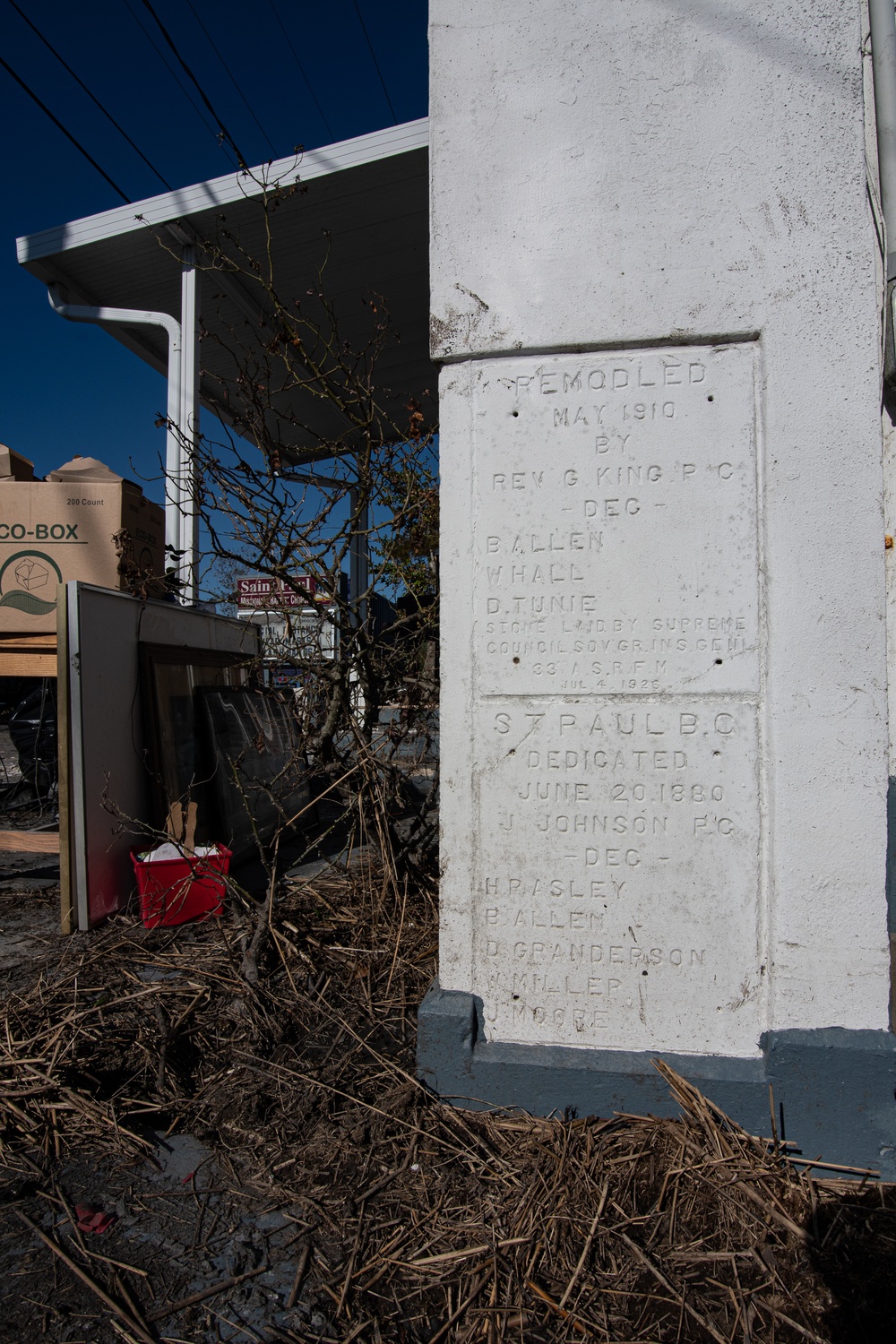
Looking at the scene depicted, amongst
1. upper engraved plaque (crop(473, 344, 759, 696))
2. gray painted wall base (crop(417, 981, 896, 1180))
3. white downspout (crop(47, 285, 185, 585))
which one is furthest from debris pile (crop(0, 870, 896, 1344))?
white downspout (crop(47, 285, 185, 585))

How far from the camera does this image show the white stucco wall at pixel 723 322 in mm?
2191

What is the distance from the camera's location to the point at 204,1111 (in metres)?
2.40

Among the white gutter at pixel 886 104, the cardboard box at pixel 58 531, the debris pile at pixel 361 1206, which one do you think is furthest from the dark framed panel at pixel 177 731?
the white gutter at pixel 886 104

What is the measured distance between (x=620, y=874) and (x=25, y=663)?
375 cm

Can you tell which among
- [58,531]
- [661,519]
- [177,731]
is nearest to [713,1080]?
[661,519]

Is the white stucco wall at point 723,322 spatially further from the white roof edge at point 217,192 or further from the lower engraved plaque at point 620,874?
the white roof edge at point 217,192

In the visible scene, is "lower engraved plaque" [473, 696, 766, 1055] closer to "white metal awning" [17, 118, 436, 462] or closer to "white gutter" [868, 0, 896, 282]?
"white gutter" [868, 0, 896, 282]

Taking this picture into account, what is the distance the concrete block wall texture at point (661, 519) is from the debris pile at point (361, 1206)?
0.31 meters

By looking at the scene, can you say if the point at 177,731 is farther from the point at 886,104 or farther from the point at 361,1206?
the point at 886,104

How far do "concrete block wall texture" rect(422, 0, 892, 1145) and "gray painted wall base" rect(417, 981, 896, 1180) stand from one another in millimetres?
46

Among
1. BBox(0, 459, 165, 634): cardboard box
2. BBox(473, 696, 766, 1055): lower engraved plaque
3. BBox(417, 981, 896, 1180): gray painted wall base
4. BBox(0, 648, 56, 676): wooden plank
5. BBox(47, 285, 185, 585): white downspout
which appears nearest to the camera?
BBox(417, 981, 896, 1180): gray painted wall base

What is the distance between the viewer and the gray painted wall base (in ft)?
7.03

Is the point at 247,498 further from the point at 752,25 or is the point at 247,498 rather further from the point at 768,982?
the point at 768,982

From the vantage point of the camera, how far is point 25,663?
4.40m
